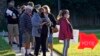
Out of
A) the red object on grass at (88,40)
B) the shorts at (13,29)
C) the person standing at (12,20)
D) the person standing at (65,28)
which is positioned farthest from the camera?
the shorts at (13,29)

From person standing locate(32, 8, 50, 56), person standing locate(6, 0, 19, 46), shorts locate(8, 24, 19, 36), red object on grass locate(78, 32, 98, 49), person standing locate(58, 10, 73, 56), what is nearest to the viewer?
red object on grass locate(78, 32, 98, 49)

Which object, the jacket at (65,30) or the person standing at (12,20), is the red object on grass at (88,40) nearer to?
the jacket at (65,30)

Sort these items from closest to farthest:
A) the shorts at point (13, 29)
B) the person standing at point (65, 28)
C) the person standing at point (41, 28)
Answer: the person standing at point (65, 28) → the person standing at point (41, 28) → the shorts at point (13, 29)

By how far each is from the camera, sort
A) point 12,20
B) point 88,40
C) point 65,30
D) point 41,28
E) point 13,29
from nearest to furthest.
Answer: point 88,40 < point 65,30 < point 41,28 < point 12,20 < point 13,29

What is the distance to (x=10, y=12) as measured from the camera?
69.1ft

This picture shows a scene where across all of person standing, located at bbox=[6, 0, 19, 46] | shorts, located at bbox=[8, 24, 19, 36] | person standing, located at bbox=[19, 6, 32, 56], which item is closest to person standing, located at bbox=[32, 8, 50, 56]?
person standing, located at bbox=[19, 6, 32, 56]

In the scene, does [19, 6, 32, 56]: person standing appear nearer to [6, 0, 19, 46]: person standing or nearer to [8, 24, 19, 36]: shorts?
[6, 0, 19, 46]: person standing

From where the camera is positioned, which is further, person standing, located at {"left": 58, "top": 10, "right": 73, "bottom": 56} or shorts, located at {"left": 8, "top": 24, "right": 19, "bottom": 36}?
shorts, located at {"left": 8, "top": 24, "right": 19, "bottom": 36}

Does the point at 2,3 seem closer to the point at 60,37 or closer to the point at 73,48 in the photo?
the point at 73,48

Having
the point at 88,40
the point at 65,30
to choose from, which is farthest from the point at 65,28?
the point at 88,40

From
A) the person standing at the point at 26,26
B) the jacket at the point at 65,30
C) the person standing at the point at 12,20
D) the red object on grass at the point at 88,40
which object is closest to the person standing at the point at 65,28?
the jacket at the point at 65,30

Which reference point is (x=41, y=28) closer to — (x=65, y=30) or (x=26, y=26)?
(x=26, y=26)

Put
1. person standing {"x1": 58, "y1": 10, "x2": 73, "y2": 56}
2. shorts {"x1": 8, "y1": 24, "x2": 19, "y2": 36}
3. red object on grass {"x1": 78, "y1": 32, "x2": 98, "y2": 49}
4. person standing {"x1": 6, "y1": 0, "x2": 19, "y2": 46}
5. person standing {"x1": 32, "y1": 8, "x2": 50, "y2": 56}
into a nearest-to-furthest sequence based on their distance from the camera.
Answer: red object on grass {"x1": 78, "y1": 32, "x2": 98, "y2": 49} < person standing {"x1": 58, "y1": 10, "x2": 73, "y2": 56} < person standing {"x1": 32, "y1": 8, "x2": 50, "y2": 56} < person standing {"x1": 6, "y1": 0, "x2": 19, "y2": 46} < shorts {"x1": 8, "y1": 24, "x2": 19, "y2": 36}

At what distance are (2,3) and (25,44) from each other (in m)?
24.7
